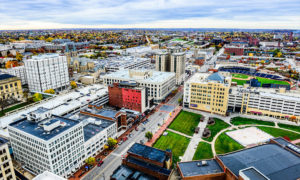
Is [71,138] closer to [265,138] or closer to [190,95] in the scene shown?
[190,95]

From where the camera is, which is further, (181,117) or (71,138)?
(181,117)

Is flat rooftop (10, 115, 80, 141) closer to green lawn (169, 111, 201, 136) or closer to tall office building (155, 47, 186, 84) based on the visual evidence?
green lawn (169, 111, 201, 136)

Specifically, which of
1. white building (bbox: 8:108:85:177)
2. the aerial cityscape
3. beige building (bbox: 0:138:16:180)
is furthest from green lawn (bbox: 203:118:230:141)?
beige building (bbox: 0:138:16:180)

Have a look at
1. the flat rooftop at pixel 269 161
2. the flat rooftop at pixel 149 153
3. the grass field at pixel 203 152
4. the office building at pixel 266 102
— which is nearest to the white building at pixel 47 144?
the flat rooftop at pixel 149 153

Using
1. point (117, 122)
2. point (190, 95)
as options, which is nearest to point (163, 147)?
point (117, 122)

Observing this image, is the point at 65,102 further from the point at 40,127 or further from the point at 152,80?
the point at 152,80

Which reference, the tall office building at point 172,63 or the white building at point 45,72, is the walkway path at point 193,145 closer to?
the tall office building at point 172,63
